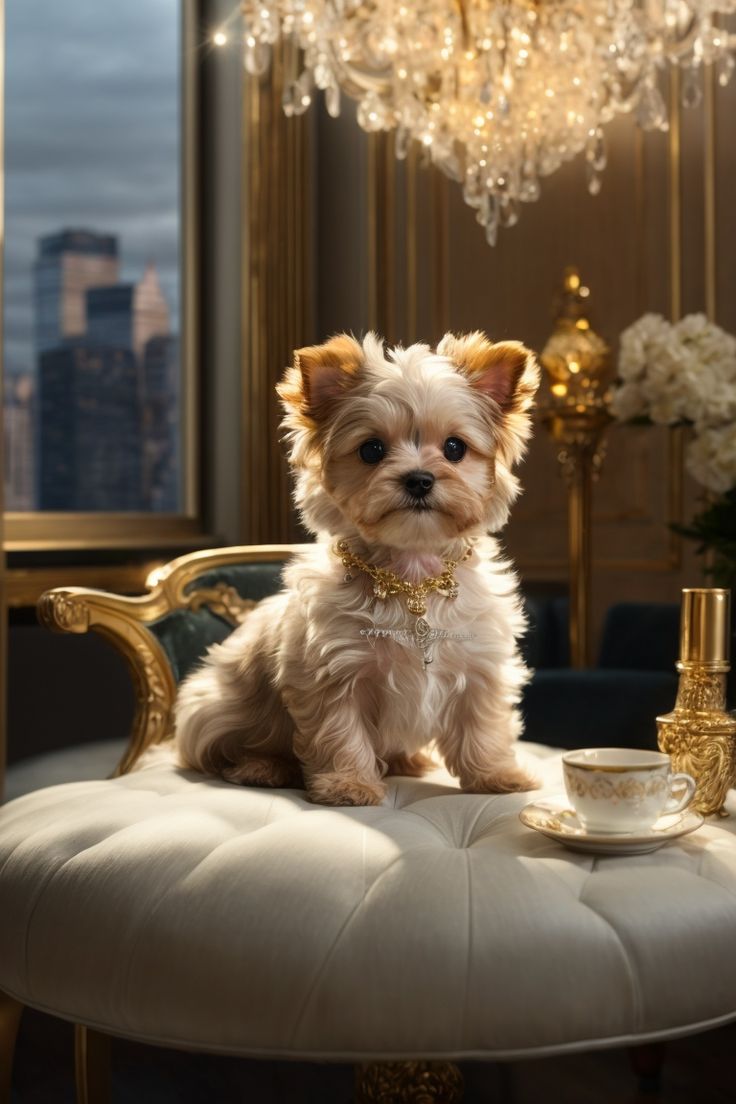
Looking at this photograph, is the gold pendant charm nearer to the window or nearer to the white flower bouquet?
the white flower bouquet

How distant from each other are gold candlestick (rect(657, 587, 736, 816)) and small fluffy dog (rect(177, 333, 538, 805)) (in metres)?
0.22

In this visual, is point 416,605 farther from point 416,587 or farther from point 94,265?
point 94,265

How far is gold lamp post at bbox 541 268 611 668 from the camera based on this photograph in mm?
3256

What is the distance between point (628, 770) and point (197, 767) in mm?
746

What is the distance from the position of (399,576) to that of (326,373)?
28cm

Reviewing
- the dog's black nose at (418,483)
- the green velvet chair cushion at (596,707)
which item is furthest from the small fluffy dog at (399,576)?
the green velvet chair cushion at (596,707)

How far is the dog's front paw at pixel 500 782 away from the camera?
1531mm

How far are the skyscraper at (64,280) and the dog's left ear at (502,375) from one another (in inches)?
105

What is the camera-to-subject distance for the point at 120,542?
12.7 feet

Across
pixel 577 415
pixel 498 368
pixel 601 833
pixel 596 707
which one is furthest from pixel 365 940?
pixel 577 415

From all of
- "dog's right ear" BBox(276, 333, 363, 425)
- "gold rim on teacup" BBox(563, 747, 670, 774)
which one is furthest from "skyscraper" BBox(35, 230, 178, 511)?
"gold rim on teacup" BBox(563, 747, 670, 774)

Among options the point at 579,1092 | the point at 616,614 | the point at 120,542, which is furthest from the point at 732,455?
the point at 120,542

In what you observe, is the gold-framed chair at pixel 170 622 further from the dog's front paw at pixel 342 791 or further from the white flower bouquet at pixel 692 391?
the white flower bouquet at pixel 692 391

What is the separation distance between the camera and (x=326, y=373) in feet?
4.83
